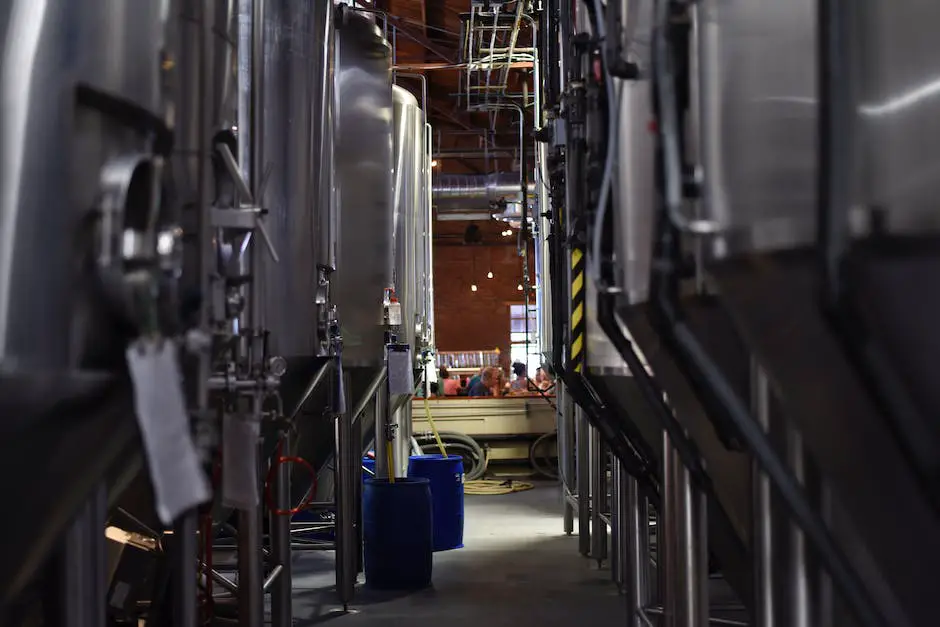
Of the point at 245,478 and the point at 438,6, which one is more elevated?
the point at 438,6

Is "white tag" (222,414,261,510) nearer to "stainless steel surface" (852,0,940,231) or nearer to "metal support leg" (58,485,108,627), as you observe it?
"metal support leg" (58,485,108,627)

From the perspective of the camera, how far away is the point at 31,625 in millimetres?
2193

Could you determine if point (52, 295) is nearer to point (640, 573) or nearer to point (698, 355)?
point (698, 355)

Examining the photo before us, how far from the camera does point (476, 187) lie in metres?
15.4

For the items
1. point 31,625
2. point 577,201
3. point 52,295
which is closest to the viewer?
point 52,295

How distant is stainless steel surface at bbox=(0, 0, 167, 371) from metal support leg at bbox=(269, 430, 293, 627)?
270cm

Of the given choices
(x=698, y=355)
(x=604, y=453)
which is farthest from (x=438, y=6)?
(x=698, y=355)

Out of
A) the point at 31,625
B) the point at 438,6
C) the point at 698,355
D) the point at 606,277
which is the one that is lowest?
the point at 31,625

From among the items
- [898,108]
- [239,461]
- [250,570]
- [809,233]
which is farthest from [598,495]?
[898,108]

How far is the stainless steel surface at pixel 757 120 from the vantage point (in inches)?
49.9

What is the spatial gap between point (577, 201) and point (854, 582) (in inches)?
102

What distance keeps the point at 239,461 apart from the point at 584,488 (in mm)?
5347

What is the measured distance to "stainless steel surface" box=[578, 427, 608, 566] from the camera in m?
6.73

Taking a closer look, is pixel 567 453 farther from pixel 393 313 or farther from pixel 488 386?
pixel 488 386
